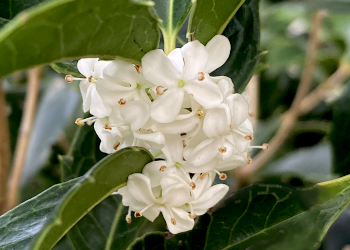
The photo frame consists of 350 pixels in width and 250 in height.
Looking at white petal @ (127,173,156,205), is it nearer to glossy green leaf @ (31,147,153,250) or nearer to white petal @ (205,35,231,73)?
glossy green leaf @ (31,147,153,250)

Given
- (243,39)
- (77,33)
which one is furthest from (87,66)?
(243,39)

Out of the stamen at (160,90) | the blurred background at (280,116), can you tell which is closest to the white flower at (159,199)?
the stamen at (160,90)

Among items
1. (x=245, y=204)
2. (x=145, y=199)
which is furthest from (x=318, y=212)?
(x=145, y=199)

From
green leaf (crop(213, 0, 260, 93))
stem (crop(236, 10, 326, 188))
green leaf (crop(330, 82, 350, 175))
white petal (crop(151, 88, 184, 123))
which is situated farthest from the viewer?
stem (crop(236, 10, 326, 188))

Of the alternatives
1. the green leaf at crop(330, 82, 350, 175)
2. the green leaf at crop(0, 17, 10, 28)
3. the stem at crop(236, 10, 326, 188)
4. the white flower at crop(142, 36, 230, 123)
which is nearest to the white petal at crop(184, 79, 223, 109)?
the white flower at crop(142, 36, 230, 123)

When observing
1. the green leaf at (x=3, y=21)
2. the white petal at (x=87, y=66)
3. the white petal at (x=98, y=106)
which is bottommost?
the white petal at (x=98, y=106)

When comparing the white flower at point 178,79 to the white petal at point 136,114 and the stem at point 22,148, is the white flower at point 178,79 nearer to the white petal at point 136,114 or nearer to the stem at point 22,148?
the white petal at point 136,114

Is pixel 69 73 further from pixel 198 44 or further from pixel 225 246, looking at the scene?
pixel 225 246
